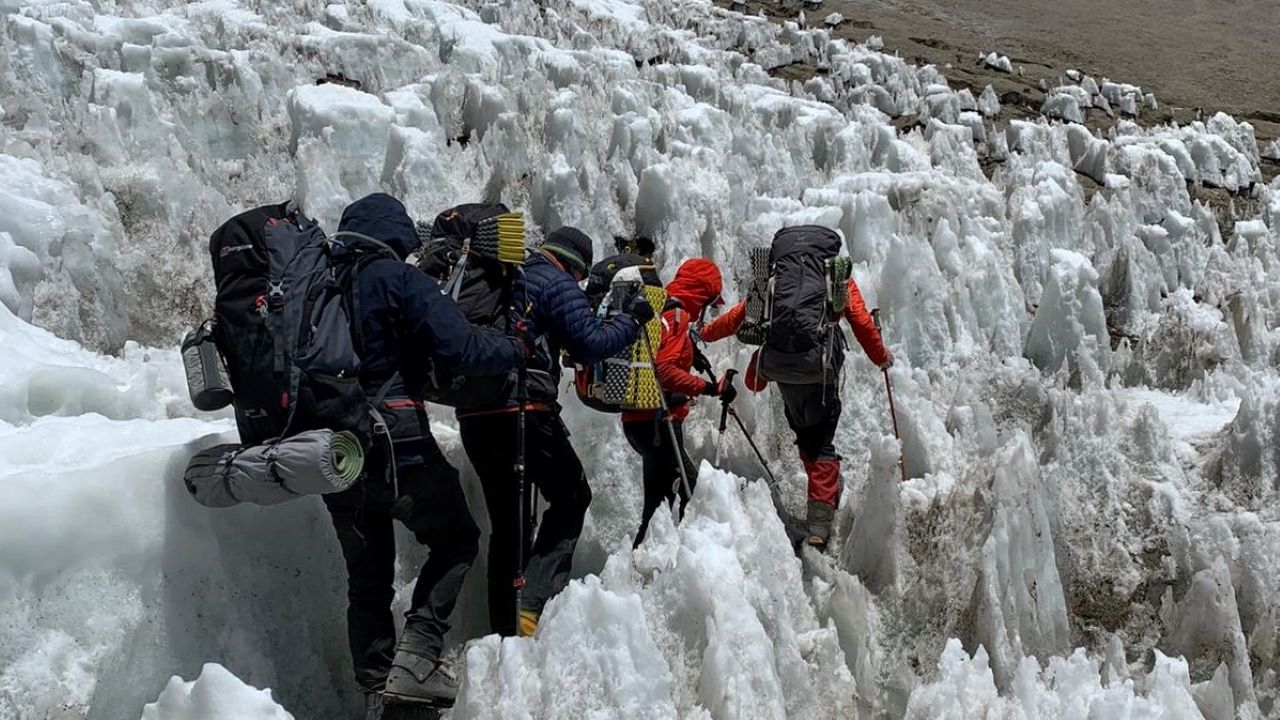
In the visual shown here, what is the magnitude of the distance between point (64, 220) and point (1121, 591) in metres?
8.22

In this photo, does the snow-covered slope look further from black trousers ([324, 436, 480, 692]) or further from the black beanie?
the black beanie

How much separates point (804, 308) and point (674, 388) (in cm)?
85

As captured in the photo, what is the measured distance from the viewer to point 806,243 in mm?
5367

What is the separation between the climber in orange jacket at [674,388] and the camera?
5.12 m

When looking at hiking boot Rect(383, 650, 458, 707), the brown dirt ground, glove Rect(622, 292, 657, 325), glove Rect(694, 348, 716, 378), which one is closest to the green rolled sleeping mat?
hiking boot Rect(383, 650, 458, 707)

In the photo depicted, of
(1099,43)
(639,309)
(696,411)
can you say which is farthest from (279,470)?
(1099,43)

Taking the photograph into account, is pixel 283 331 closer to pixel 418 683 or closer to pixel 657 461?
pixel 418 683

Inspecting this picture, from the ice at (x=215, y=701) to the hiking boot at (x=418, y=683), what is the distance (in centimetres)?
85

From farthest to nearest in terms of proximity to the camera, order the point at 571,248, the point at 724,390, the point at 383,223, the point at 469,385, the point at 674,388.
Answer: the point at 724,390 → the point at 674,388 → the point at 571,248 → the point at 469,385 → the point at 383,223

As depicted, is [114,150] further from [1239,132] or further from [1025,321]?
[1239,132]

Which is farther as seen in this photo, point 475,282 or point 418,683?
point 475,282

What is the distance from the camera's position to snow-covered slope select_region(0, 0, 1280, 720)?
3.44 meters

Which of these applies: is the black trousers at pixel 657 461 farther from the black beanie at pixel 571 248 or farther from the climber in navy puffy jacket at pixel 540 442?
the black beanie at pixel 571 248

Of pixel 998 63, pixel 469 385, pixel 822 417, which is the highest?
pixel 469 385
